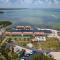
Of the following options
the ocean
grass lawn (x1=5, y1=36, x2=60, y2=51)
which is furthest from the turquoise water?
grass lawn (x1=5, y1=36, x2=60, y2=51)

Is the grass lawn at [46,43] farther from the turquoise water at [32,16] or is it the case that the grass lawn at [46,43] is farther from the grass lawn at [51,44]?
the turquoise water at [32,16]

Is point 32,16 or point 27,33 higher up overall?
point 32,16

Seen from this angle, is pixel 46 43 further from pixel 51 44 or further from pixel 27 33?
pixel 27 33

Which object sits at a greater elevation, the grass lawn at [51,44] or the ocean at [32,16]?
the ocean at [32,16]

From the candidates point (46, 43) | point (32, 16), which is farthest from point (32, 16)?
point (46, 43)

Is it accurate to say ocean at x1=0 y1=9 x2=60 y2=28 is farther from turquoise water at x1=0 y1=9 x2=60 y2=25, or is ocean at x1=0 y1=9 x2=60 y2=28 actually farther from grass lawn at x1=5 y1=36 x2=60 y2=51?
grass lawn at x1=5 y1=36 x2=60 y2=51

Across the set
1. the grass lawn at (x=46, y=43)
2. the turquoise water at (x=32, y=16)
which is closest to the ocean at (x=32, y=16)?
the turquoise water at (x=32, y=16)

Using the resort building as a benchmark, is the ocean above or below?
above

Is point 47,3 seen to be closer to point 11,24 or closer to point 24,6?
point 24,6
